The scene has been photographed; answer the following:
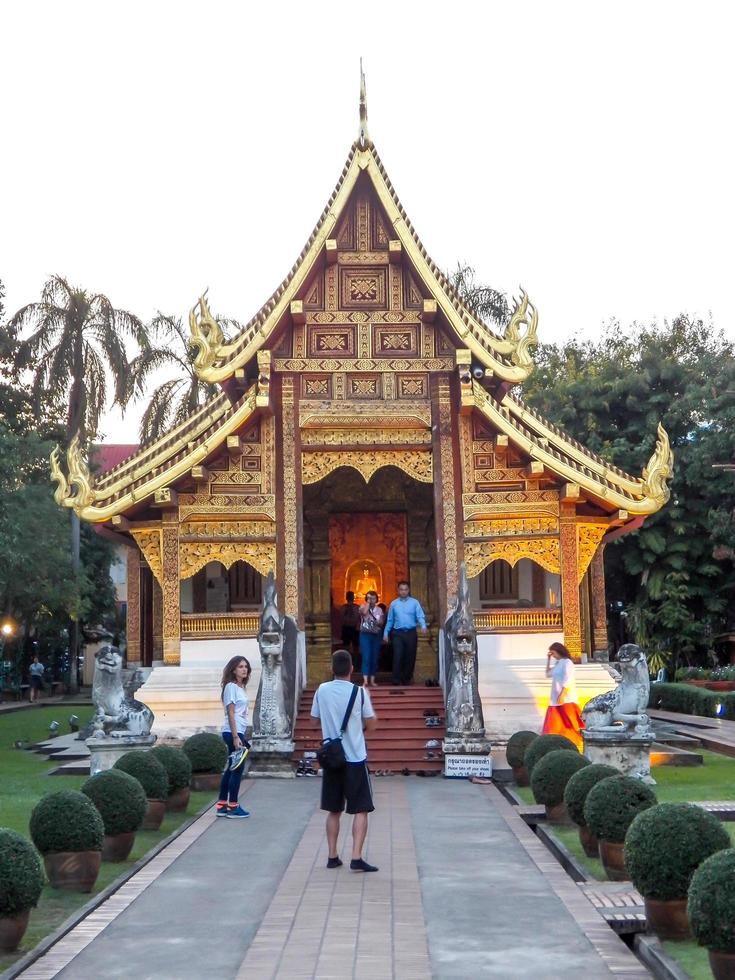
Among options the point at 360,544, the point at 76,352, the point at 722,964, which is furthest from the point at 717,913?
the point at 76,352

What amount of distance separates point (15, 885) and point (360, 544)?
1650cm

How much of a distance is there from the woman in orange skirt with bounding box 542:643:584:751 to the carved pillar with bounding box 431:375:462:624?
372 cm

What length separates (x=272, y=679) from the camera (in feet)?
53.8

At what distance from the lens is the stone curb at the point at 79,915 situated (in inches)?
255

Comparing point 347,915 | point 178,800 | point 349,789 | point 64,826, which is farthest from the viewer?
point 178,800

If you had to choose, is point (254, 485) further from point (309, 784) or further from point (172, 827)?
point (172, 827)

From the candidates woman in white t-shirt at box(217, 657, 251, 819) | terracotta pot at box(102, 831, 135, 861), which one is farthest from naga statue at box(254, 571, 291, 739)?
terracotta pot at box(102, 831, 135, 861)

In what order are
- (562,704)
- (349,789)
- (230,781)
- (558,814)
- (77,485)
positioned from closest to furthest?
(349,789) → (558,814) → (230,781) → (562,704) → (77,485)

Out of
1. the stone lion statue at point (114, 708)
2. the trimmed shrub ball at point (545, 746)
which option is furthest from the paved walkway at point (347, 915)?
the stone lion statue at point (114, 708)

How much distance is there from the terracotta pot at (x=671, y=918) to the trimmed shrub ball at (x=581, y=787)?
258 centimetres

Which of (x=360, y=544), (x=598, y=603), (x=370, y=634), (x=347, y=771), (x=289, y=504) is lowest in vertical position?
(x=347, y=771)

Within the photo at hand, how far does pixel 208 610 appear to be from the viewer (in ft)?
70.6

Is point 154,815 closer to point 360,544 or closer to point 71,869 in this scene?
point 71,869

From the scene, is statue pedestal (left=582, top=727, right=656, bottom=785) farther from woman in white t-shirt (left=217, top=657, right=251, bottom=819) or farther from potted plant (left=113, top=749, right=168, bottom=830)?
potted plant (left=113, top=749, right=168, bottom=830)
